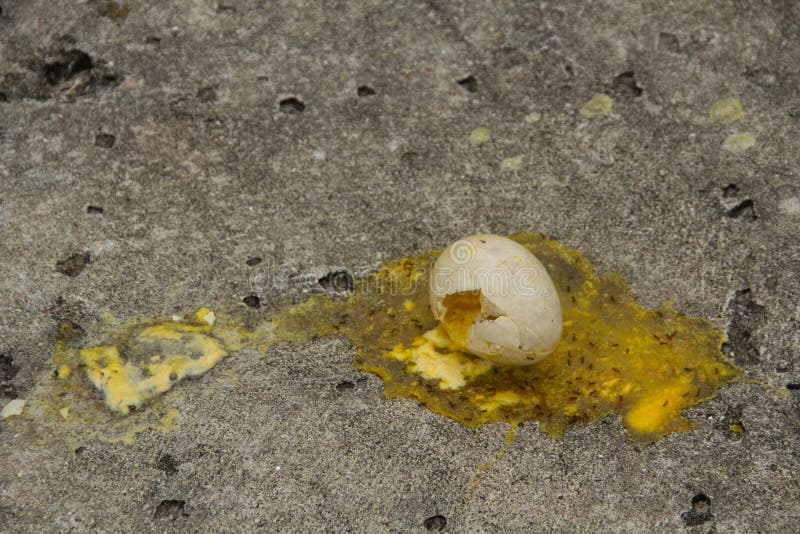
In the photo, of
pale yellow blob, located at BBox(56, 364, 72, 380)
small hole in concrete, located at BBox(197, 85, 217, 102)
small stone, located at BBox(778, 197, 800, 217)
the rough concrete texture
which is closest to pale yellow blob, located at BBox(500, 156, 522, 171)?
the rough concrete texture

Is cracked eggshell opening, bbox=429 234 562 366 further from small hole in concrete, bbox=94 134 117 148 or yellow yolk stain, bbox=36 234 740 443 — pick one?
small hole in concrete, bbox=94 134 117 148

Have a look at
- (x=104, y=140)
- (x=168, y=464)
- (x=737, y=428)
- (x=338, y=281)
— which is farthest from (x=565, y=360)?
(x=104, y=140)

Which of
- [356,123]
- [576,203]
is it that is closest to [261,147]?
[356,123]

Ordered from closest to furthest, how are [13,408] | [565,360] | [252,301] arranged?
[13,408]
[565,360]
[252,301]

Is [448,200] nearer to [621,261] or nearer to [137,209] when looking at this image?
[621,261]

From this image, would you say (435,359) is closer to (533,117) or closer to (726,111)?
(533,117)

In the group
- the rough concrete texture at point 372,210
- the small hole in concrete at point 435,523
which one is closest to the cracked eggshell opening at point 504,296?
the rough concrete texture at point 372,210

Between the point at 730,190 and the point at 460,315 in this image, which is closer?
the point at 460,315
